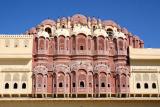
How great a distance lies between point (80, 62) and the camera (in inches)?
1331

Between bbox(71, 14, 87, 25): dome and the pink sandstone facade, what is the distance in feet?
1.26

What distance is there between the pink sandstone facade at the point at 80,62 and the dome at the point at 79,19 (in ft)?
1.26

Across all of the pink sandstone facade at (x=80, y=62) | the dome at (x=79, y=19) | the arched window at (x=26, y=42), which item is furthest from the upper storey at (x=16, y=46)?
the dome at (x=79, y=19)

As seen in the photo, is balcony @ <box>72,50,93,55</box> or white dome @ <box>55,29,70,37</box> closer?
balcony @ <box>72,50,93,55</box>

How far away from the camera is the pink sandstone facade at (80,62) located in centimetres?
3291

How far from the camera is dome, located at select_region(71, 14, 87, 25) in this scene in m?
36.7

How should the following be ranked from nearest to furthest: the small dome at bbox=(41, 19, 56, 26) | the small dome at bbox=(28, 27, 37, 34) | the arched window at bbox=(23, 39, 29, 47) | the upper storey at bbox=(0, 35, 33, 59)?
the upper storey at bbox=(0, 35, 33, 59), the arched window at bbox=(23, 39, 29, 47), the small dome at bbox=(28, 27, 37, 34), the small dome at bbox=(41, 19, 56, 26)

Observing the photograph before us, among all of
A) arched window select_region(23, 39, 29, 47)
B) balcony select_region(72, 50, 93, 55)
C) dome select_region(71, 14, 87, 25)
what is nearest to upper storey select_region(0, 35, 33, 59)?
arched window select_region(23, 39, 29, 47)

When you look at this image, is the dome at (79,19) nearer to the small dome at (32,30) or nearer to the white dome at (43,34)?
the white dome at (43,34)

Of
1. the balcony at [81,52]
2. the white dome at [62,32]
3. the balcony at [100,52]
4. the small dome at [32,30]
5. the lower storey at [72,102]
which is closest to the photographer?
the lower storey at [72,102]

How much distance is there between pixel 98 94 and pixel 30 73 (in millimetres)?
5746

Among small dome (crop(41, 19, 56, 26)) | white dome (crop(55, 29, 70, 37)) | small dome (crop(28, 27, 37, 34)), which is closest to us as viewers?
white dome (crop(55, 29, 70, 37))

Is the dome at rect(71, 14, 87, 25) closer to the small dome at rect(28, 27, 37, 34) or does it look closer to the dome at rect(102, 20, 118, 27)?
the dome at rect(102, 20, 118, 27)

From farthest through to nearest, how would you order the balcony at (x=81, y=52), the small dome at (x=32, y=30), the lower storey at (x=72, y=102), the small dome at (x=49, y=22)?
1. the small dome at (x=49, y=22)
2. the small dome at (x=32, y=30)
3. the balcony at (x=81, y=52)
4. the lower storey at (x=72, y=102)
